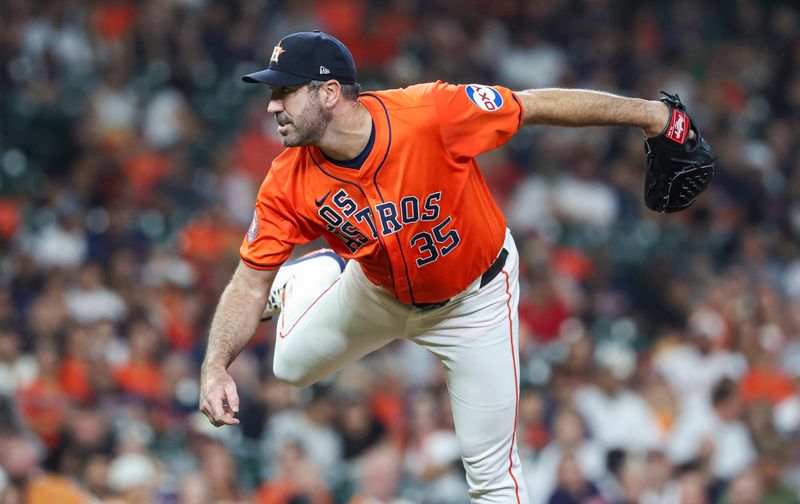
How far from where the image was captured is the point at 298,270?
227 inches

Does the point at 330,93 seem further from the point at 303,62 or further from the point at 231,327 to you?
the point at 231,327

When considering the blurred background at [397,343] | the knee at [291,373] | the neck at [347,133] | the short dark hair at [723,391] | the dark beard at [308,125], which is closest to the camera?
the dark beard at [308,125]

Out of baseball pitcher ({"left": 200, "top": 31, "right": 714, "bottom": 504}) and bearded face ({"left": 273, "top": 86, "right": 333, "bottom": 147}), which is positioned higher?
bearded face ({"left": 273, "top": 86, "right": 333, "bottom": 147})

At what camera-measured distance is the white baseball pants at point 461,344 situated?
5105 mm

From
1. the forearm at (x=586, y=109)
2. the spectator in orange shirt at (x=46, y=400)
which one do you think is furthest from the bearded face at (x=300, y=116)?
the spectator in orange shirt at (x=46, y=400)

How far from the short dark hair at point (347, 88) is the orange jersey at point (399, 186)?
8 cm

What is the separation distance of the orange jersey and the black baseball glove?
0.63 meters

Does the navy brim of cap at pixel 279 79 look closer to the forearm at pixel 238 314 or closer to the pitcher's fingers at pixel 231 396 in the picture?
the forearm at pixel 238 314

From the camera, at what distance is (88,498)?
23.9 feet

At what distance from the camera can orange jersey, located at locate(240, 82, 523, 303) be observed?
15.7 feet

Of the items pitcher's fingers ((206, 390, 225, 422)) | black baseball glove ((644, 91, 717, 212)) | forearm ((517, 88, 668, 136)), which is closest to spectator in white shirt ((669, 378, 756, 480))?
black baseball glove ((644, 91, 717, 212))

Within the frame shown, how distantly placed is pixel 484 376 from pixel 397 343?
437 centimetres

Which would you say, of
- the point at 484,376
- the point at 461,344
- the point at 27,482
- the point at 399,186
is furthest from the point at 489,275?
the point at 27,482

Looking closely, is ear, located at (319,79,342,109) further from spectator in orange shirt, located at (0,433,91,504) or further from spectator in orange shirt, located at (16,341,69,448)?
spectator in orange shirt, located at (16,341,69,448)
